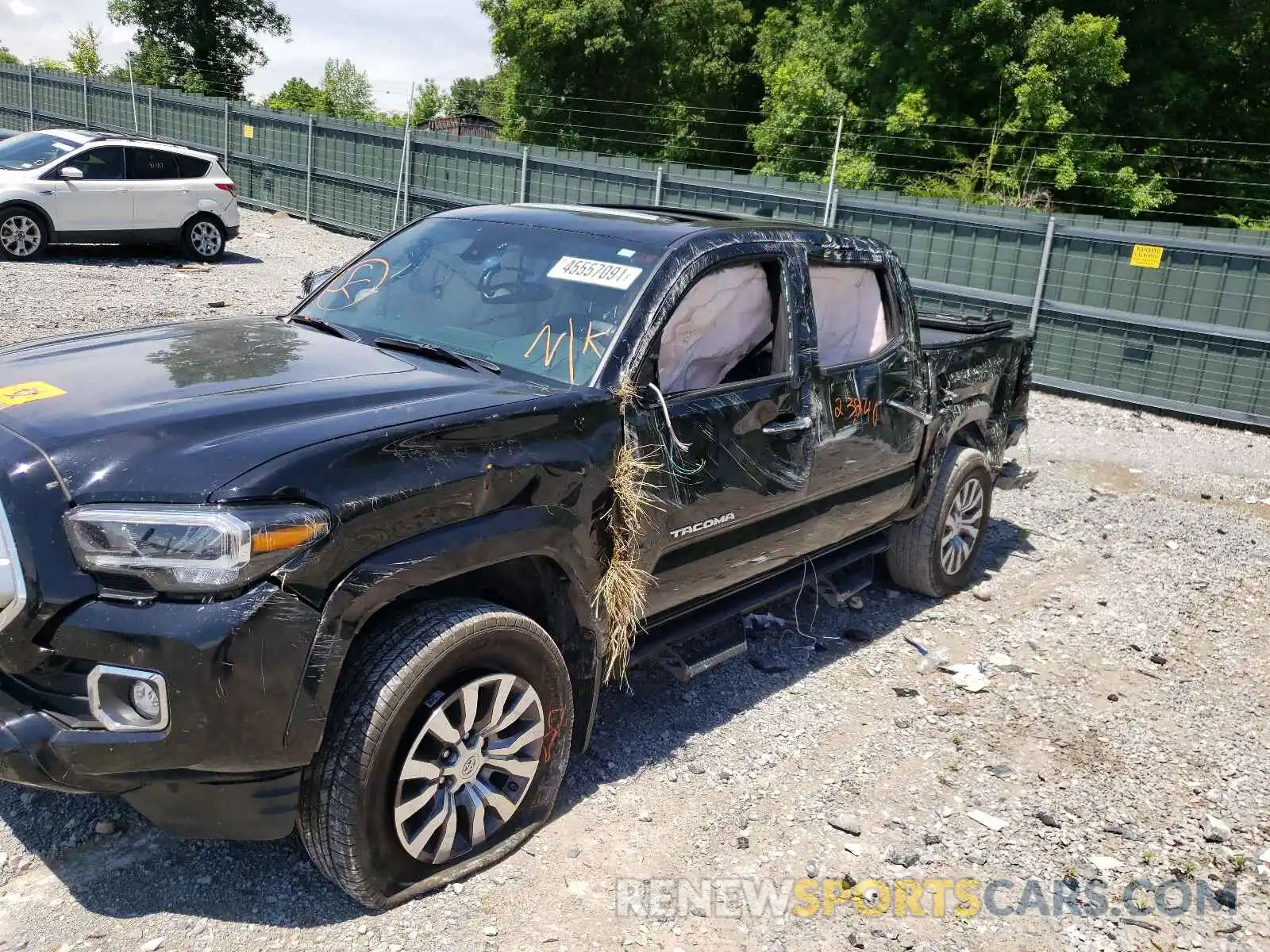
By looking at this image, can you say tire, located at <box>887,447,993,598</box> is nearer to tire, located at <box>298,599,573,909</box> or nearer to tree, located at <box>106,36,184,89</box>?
tire, located at <box>298,599,573,909</box>

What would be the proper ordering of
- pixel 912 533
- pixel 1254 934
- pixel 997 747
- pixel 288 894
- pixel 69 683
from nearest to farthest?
pixel 69 683 → pixel 288 894 → pixel 1254 934 → pixel 997 747 → pixel 912 533

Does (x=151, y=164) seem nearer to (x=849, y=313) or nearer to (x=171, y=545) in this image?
(x=849, y=313)

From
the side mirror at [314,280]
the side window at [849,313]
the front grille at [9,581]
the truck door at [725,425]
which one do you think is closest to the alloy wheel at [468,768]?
the truck door at [725,425]

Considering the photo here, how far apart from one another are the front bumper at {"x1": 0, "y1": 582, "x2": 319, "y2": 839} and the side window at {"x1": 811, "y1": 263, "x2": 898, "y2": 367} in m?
2.76

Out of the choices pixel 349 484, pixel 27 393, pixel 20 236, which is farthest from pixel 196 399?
pixel 20 236

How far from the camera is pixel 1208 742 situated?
187 inches

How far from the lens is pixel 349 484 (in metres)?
2.83

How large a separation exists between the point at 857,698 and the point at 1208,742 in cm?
151

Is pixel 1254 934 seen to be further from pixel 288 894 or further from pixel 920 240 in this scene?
pixel 920 240

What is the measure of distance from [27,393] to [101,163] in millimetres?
12371

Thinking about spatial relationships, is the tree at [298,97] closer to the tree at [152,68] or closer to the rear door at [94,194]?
the tree at [152,68]

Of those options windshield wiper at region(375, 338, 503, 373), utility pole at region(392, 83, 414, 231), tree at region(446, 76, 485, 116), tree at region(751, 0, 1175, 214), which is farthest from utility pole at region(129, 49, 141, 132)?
tree at region(446, 76, 485, 116)

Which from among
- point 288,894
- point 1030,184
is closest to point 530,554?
point 288,894

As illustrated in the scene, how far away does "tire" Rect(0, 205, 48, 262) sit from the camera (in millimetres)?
13328
